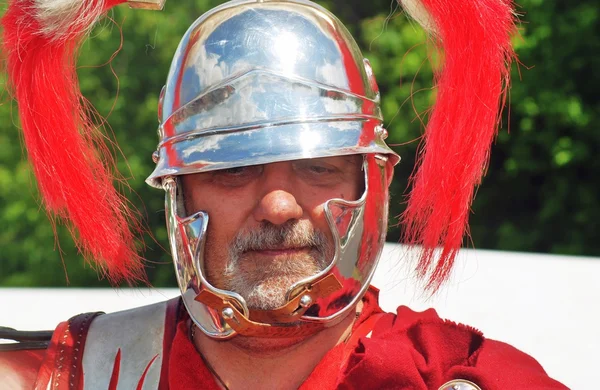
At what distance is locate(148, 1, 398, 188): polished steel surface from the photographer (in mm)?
2055

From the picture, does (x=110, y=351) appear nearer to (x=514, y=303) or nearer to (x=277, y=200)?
(x=277, y=200)

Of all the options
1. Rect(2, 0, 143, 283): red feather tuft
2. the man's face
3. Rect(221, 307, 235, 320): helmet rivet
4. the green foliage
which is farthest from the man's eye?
the green foliage

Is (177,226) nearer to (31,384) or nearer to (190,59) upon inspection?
(190,59)

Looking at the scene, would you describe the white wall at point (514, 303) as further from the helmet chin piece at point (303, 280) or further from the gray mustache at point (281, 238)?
the gray mustache at point (281, 238)

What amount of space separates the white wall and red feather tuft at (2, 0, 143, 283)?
0.40 meters

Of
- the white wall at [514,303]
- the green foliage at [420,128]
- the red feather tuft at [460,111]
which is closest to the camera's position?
the red feather tuft at [460,111]

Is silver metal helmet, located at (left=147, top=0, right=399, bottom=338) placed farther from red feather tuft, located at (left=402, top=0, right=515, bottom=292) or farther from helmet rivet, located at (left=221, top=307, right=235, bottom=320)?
red feather tuft, located at (left=402, top=0, right=515, bottom=292)

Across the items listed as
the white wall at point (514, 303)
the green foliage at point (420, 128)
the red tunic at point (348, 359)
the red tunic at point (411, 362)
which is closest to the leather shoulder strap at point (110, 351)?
the red tunic at point (348, 359)

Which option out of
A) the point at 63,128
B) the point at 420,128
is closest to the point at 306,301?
the point at 63,128

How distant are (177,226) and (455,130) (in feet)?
2.17

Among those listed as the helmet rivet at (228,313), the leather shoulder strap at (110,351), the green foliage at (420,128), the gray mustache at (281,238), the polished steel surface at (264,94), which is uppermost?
the polished steel surface at (264,94)

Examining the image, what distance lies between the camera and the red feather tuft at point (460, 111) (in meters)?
2.22

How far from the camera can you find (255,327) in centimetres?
207

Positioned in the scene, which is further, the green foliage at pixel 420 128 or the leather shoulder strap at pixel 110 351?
the green foliage at pixel 420 128
